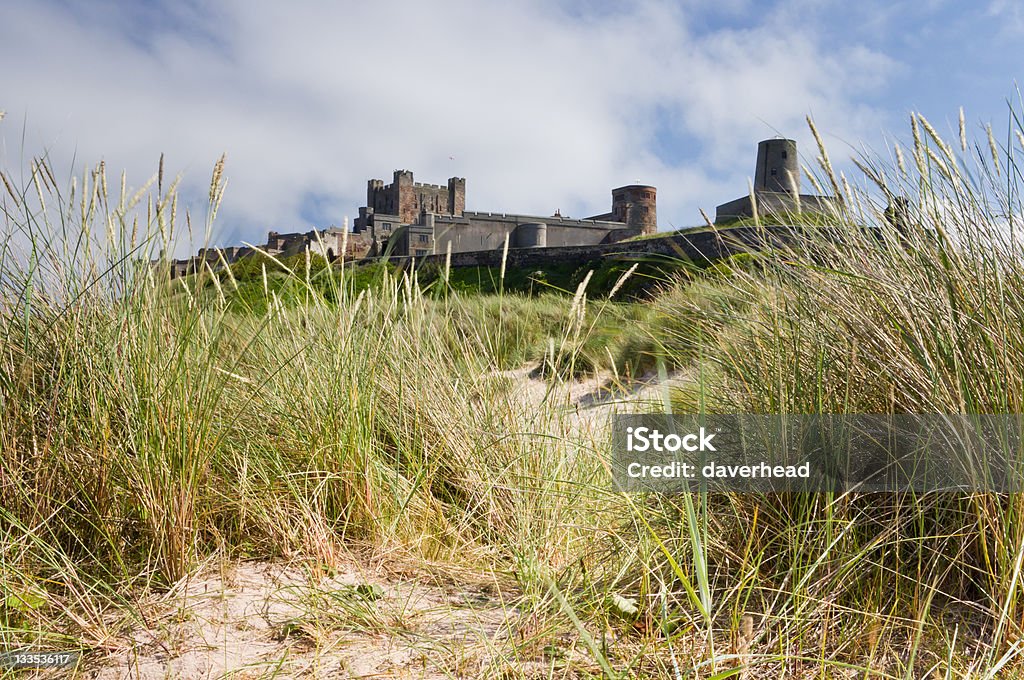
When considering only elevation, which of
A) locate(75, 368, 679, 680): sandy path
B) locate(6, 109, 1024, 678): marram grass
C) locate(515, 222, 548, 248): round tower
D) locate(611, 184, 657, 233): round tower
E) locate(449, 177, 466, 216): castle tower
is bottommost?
locate(75, 368, 679, 680): sandy path

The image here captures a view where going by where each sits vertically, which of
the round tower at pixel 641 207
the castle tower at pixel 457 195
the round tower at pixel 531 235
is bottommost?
the round tower at pixel 531 235

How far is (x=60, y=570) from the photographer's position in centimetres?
137

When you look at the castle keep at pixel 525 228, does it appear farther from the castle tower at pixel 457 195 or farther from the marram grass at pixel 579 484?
the marram grass at pixel 579 484

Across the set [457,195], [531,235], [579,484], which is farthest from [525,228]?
[579,484]

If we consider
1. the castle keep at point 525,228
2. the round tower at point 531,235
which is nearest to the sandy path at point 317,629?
the castle keep at point 525,228

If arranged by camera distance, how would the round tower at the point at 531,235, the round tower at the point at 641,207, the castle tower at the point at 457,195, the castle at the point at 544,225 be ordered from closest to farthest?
the castle at the point at 544,225 < the round tower at the point at 531,235 < the round tower at the point at 641,207 < the castle tower at the point at 457,195

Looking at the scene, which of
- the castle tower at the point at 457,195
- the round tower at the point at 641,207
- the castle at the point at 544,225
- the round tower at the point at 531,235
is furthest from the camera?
the castle tower at the point at 457,195

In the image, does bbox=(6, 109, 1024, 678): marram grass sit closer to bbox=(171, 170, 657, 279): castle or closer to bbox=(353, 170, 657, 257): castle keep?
bbox=(171, 170, 657, 279): castle

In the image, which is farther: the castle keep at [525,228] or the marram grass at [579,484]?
the castle keep at [525,228]

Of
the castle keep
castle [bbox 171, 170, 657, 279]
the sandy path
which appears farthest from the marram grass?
the castle keep

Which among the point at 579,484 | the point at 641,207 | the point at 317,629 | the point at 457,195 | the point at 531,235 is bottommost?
the point at 317,629

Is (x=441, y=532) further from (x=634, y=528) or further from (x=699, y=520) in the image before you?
(x=699, y=520)

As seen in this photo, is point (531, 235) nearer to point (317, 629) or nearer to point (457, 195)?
point (457, 195)

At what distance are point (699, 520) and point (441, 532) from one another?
0.70 metres
